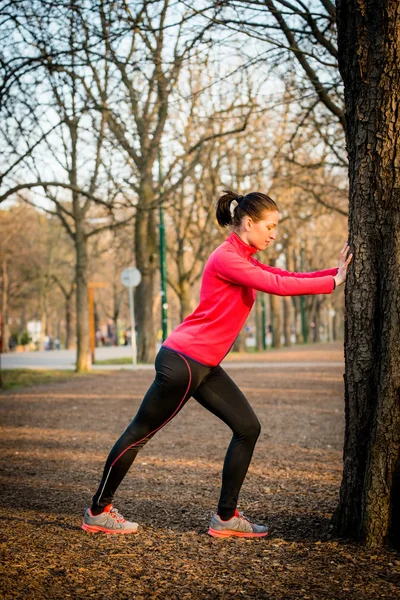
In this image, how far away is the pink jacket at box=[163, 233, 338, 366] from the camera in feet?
13.2

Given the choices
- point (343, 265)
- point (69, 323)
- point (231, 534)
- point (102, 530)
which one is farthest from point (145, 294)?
point (69, 323)

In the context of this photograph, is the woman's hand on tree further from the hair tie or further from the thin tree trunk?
the thin tree trunk

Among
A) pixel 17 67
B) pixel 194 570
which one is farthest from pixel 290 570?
pixel 17 67

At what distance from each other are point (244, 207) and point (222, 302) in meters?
0.53

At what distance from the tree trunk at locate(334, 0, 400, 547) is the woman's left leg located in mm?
551

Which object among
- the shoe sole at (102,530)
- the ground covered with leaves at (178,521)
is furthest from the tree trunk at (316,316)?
the shoe sole at (102,530)

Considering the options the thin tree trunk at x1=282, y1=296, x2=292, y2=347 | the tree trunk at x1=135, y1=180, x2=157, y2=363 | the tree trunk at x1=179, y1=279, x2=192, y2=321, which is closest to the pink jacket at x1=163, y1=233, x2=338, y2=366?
the tree trunk at x1=135, y1=180, x2=157, y2=363

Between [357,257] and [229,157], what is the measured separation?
26750 millimetres

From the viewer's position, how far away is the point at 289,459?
24.3 ft

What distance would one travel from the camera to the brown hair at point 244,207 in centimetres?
417

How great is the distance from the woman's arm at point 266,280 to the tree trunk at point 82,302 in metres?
18.1

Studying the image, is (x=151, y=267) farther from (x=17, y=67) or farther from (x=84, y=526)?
(x=84, y=526)

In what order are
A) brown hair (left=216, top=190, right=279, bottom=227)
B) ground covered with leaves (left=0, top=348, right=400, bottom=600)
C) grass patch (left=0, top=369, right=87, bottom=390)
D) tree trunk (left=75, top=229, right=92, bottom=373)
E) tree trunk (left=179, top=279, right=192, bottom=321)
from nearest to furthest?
ground covered with leaves (left=0, top=348, right=400, bottom=600), brown hair (left=216, top=190, right=279, bottom=227), grass patch (left=0, top=369, right=87, bottom=390), tree trunk (left=75, top=229, right=92, bottom=373), tree trunk (left=179, top=279, right=192, bottom=321)

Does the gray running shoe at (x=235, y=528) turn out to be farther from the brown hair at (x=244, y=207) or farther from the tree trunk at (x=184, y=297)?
the tree trunk at (x=184, y=297)
